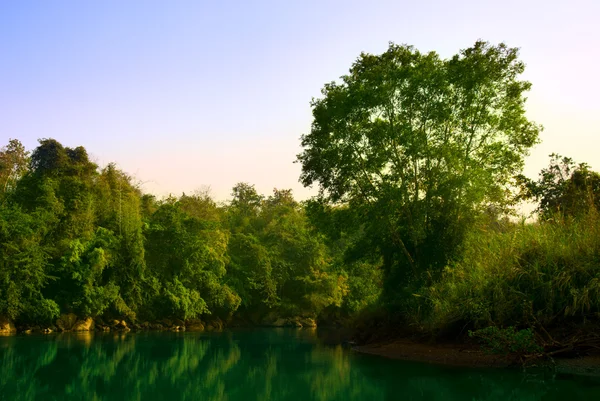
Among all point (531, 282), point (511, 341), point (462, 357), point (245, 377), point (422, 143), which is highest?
point (422, 143)

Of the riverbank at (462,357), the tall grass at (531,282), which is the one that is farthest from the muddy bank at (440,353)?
the tall grass at (531,282)

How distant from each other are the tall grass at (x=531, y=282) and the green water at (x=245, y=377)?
64.2 inches

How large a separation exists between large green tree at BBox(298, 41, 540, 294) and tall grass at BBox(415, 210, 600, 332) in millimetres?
2910

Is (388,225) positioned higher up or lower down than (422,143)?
lower down

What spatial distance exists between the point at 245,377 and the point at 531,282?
6.96 m

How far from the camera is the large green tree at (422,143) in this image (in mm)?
18828

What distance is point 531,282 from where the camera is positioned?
13672mm

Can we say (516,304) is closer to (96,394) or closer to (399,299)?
(399,299)

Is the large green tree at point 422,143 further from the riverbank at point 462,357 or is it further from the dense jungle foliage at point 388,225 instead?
the riverbank at point 462,357

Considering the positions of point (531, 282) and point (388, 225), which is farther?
point (388, 225)

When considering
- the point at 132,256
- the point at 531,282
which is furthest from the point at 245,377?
the point at 132,256

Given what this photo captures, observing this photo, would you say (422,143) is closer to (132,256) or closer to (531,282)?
(531,282)

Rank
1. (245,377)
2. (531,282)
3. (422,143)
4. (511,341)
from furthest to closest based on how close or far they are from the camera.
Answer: (422,143), (245,377), (531,282), (511,341)

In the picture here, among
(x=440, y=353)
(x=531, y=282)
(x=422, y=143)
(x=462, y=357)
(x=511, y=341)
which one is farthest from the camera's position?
(x=422, y=143)
